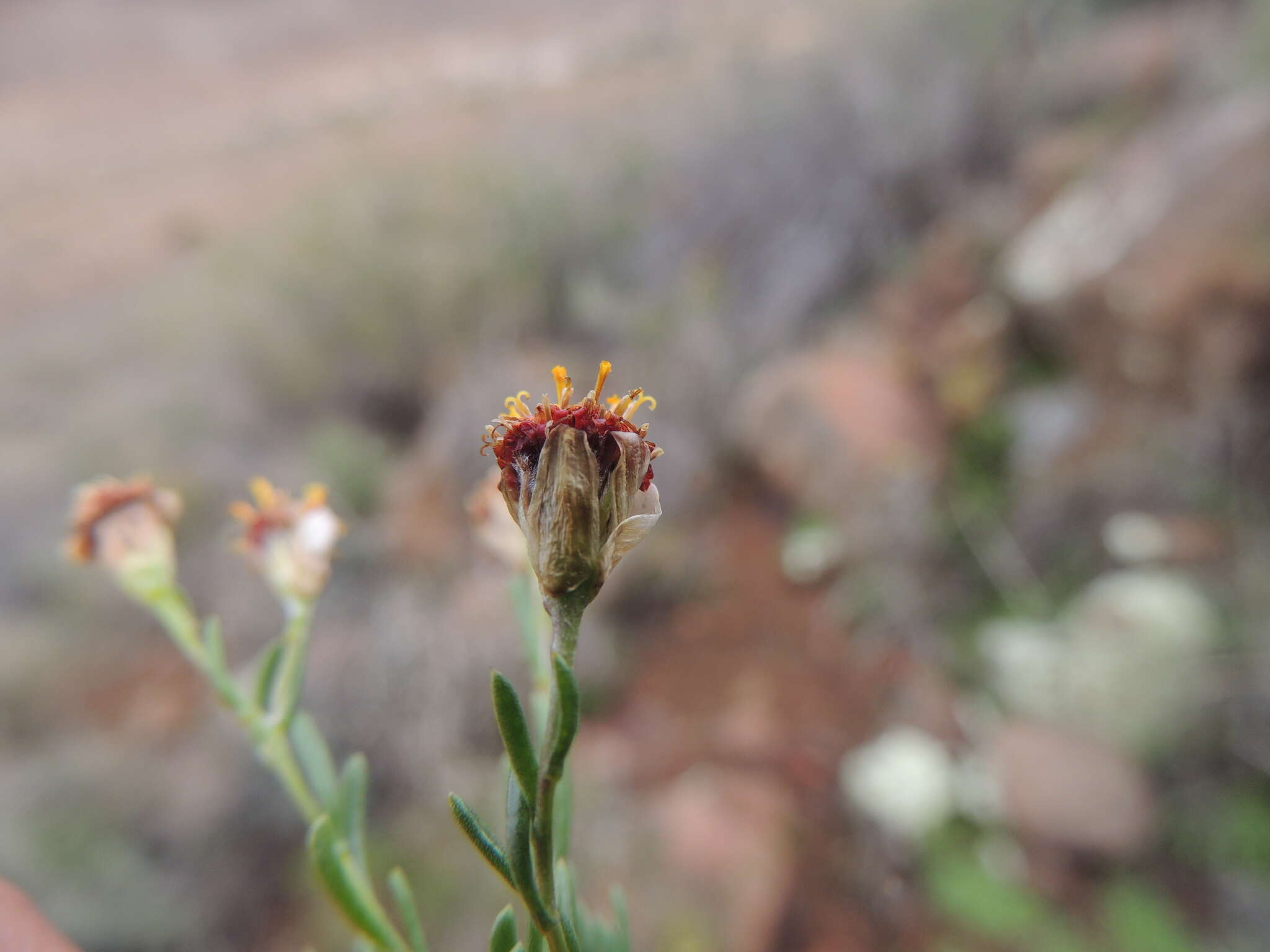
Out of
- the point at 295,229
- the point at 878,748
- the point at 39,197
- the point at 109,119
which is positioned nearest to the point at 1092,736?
the point at 878,748

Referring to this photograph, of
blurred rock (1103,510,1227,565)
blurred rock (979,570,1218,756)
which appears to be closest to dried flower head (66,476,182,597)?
blurred rock (979,570,1218,756)

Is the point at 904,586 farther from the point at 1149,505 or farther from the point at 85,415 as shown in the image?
the point at 85,415

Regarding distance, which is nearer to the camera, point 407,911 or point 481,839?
point 481,839

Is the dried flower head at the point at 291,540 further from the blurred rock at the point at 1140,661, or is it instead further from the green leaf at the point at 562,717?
the blurred rock at the point at 1140,661

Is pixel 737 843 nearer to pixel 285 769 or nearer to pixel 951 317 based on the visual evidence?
pixel 285 769

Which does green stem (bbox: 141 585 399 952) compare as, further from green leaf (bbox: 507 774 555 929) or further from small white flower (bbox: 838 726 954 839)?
small white flower (bbox: 838 726 954 839)

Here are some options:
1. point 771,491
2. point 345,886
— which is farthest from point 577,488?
point 771,491

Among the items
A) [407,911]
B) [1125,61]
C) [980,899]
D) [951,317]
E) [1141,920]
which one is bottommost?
[1141,920]
